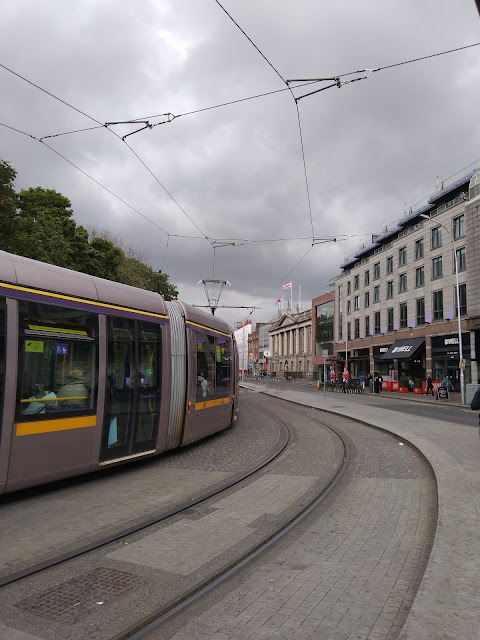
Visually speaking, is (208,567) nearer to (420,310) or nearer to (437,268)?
(437,268)

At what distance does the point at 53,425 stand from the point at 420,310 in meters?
41.5

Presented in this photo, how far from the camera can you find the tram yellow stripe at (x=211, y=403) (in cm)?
1072

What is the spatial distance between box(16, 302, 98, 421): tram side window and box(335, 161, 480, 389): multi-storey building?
28.6 meters

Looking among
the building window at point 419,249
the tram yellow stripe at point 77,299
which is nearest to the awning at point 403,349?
the building window at point 419,249

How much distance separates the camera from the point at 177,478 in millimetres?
8219

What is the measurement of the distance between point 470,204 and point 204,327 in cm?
3094

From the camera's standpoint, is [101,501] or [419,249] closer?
[101,501]

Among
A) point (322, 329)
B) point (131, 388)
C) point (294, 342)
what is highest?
point (322, 329)

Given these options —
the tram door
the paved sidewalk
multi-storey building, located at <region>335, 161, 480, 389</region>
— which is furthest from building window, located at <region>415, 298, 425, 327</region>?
the tram door

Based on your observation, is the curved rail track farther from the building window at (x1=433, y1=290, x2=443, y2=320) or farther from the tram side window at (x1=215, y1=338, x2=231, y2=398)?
the building window at (x1=433, y1=290, x2=443, y2=320)

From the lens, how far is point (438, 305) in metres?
40.8

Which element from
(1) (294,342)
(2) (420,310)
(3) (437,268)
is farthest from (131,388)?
(1) (294,342)

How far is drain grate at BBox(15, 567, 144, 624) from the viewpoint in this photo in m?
3.58

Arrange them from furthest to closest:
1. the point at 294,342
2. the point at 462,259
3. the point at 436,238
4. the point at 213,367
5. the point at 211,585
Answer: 1. the point at 294,342
2. the point at 436,238
3. the point at 462,259
4. the point at 213,367
5. the point at 211,585
